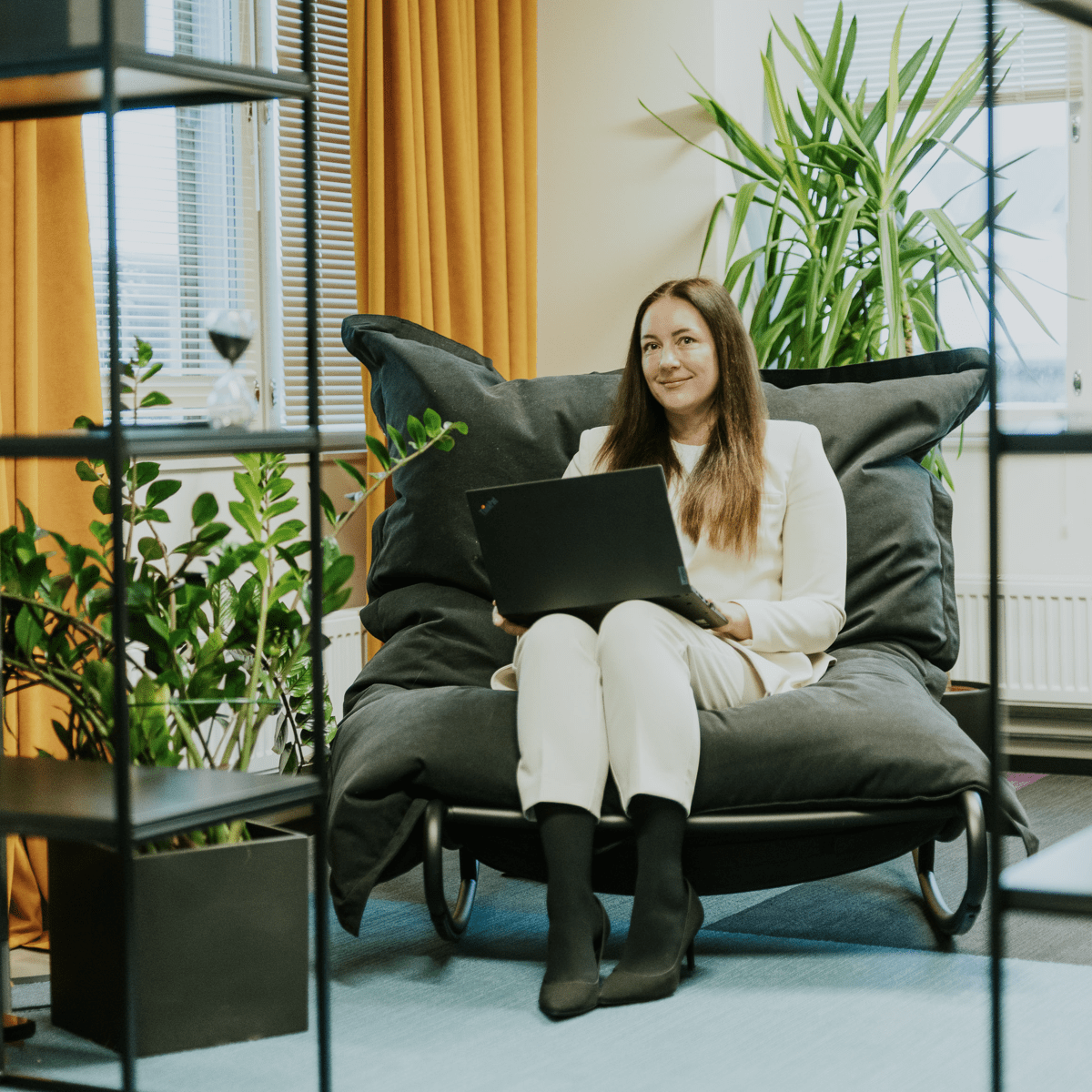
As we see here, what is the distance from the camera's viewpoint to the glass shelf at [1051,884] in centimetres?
88

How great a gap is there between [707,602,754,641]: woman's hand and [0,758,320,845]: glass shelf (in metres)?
0.92

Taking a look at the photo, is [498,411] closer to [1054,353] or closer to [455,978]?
[455,978]

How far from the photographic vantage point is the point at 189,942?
1.71m

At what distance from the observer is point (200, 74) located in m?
1.35

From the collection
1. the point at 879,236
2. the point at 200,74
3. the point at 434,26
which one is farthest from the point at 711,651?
the point at 434,26

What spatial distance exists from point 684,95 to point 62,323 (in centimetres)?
186

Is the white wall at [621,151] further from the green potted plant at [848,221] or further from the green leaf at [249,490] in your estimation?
the green leaf at [249,490]

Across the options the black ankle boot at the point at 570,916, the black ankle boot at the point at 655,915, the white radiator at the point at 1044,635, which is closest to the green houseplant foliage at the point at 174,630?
the black ankle boot at the point at 570,916

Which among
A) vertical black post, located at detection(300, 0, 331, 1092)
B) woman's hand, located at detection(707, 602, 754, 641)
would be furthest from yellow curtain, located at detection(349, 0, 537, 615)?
vertical black post, located at detection(300, 0, 331, 1092)

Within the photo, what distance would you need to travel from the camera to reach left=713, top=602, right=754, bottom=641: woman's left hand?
226 cm

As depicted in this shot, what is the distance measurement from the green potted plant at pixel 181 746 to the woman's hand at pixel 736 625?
0.64 m

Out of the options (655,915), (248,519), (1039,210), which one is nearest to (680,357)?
(248,519)

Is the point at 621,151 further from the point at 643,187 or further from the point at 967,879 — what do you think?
the point at 967,879

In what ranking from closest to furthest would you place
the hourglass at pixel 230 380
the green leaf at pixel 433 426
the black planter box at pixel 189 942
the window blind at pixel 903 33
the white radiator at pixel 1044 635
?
the hourglass at pixel 230 380 < the black planter box at pixel 189 942 < the green leaf at pixel 433 426 < the white radiator at pixel 1044 635 < the window blind at pixel 903 33
